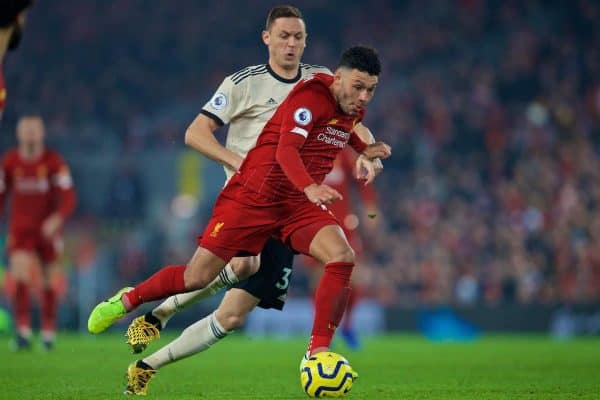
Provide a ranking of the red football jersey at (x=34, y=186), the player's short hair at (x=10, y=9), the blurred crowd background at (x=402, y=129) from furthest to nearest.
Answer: the blurred crowd background at (x=402, y=129) → the red football jersey at (x=34, y=186) → the player's short hair at (x=10, y=9)

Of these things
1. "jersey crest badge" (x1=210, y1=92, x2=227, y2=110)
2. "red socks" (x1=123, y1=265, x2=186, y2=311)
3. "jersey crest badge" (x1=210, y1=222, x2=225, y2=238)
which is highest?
"jersey crest badge" (x1=210, y1=92, x2=227, y2=110)

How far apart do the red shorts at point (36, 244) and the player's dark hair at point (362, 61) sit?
7.16m

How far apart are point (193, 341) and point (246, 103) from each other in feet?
5.29

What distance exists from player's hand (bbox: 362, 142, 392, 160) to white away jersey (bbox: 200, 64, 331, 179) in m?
0.76

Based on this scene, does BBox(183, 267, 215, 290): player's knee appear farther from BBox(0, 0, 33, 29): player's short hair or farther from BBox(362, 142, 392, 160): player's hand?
BBox(0, 0, 33, 29): player's short hair

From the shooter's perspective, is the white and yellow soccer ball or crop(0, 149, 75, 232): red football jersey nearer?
the white and yellow soccer ball

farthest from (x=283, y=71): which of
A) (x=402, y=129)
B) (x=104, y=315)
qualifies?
(x=402, y=129)

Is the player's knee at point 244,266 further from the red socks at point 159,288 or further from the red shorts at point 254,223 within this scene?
the red socks at point 159,288

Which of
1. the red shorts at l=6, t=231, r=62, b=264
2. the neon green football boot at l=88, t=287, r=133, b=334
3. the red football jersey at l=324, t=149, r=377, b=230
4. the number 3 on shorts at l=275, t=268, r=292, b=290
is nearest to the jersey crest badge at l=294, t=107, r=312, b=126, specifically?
the number 3 on shorts at l=275, t=268, r=292, b=290

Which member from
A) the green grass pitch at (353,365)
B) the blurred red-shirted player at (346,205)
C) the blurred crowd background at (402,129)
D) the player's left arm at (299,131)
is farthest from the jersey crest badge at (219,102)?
the blurred crowd background at (402,129)

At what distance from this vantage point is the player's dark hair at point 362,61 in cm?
630

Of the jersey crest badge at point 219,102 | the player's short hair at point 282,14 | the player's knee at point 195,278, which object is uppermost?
the player's short hair at point 282,14

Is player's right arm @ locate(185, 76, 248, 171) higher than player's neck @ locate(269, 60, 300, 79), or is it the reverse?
player's neck @ locate(269, 60, 300, 79)

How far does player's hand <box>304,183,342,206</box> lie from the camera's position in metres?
5.79
